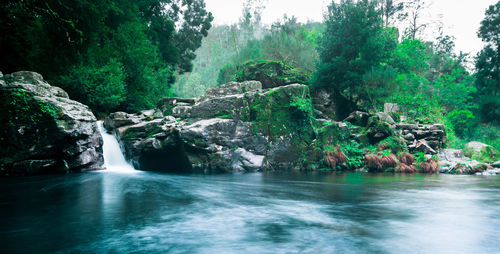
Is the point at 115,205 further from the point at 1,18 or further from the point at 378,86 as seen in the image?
the point at 378,86

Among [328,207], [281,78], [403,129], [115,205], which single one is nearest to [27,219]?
[115,205]

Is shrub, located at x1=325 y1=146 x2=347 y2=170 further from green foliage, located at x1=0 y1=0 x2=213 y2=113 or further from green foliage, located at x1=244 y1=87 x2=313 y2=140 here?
green foliage, located at x1=0 y1=0 x2=213 y2=113

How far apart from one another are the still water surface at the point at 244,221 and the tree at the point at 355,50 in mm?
14586

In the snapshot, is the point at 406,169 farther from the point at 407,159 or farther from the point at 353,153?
the point at 353,153

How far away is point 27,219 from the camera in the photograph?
4.18 meters

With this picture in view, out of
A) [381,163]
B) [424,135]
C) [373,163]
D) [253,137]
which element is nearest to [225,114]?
[253,137]

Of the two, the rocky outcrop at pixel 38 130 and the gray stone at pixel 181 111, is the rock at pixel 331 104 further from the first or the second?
the rocky outcrop at pixel 38 130

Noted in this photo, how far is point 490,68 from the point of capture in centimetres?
2419

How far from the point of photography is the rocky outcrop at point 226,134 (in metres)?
12.7

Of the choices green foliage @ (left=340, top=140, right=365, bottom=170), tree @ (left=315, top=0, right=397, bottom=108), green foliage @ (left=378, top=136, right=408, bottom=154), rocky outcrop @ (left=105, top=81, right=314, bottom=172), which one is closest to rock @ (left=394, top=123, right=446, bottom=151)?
green foliage @ (left=378, top=136, right=408, bottom=154)

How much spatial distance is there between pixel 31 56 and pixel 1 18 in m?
2.04

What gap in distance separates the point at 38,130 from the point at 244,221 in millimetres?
8920

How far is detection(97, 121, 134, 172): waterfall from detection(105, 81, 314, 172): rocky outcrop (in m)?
0.36

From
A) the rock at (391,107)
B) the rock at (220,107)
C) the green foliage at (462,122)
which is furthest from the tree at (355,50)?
the rock at (220,107)
